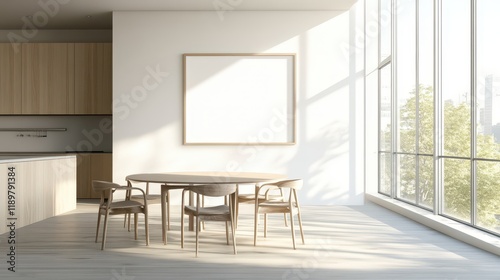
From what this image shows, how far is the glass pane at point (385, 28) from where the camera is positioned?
28.8 ft

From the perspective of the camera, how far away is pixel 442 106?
6.73 metres

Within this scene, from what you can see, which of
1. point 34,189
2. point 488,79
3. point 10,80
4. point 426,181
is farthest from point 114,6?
point 488,79

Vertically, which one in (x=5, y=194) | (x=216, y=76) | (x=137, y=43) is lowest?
(x=5, y=194)

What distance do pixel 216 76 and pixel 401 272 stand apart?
524cm

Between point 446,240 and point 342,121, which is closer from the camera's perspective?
point 446,240

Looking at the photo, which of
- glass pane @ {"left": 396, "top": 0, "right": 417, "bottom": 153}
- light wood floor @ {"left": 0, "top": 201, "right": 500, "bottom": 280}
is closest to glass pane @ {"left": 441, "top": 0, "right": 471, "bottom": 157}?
glass pane @ {"left": 396, "top": 0, "right": 417, "bottom": 153}

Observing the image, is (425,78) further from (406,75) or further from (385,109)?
(385,109)

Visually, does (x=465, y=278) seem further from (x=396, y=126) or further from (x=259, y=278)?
(x=396, y=126)

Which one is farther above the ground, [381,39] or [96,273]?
[381,39]

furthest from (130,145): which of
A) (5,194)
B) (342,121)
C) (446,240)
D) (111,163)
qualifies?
(446,240)

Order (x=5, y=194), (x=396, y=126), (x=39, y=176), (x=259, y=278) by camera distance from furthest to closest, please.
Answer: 1. (x=396, y=126)
2. (x=39, y=176)
3. (x=5, y=194)
4. (x=259, y=278)

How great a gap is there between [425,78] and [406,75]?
81 cm

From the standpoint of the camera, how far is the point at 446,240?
573cm

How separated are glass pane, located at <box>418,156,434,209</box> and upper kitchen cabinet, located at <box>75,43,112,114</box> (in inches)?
216
